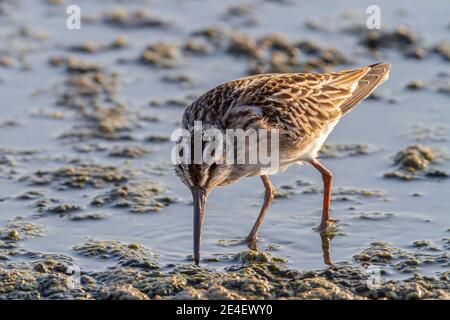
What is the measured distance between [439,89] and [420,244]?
4046 millimetres

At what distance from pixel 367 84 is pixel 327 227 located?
173 cm

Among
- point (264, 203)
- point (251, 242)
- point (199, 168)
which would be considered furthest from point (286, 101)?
point (199, 168)

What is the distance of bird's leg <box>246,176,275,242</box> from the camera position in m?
10.3

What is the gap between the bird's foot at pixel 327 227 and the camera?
10.5m

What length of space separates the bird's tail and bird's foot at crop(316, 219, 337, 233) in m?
1.26

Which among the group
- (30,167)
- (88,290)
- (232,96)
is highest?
(232,96)

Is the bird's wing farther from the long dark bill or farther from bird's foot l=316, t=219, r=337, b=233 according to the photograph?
bird's foot l=316, t=219, r=337, b=233

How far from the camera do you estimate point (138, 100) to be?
44.8 feet

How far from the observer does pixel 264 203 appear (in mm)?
10688

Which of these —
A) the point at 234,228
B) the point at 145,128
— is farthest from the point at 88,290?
the point at 145,128

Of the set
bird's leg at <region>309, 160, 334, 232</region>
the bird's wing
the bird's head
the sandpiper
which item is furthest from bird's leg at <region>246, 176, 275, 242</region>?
the bird's head

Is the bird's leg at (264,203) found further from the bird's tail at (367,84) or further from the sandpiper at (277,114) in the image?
the bird's tail at (367,84)

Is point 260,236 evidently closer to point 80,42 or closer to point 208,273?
point 208,273

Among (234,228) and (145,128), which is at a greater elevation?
(145,128)
